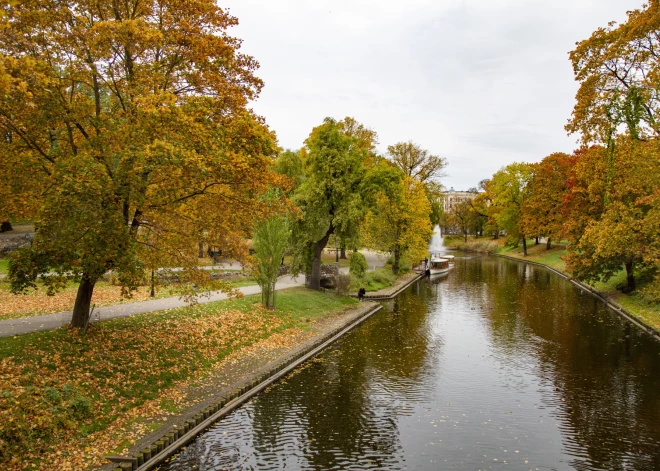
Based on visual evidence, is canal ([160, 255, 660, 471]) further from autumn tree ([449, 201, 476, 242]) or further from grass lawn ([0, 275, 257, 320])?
autumn tree ([449, 201, 476, 242])

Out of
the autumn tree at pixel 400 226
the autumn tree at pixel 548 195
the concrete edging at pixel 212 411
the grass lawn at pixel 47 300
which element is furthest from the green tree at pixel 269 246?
the autumn tree at pixel 548 195

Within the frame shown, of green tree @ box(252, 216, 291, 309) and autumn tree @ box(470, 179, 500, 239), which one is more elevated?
autumn tree @ box(470, 179, 500, 239)

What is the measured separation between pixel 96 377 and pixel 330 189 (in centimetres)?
2046

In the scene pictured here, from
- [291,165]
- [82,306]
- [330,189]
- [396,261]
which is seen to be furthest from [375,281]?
[82,306]

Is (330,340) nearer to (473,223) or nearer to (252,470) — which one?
(252,470)

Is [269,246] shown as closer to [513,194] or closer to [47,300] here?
[47,300]

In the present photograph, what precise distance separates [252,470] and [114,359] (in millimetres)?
6203

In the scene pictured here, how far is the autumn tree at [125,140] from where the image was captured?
12.0 metres

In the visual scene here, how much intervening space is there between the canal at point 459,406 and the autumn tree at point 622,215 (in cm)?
504

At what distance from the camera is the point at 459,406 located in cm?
1510

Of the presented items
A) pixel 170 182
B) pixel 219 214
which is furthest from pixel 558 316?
pixel 170 182

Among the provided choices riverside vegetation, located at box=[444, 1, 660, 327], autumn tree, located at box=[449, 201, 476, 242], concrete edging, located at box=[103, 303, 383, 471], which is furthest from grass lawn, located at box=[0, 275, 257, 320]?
autumn tree, located at box=[449, 201, 476, 242]

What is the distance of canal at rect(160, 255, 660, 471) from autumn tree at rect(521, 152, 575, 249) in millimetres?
41094

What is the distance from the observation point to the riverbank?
28.4m
